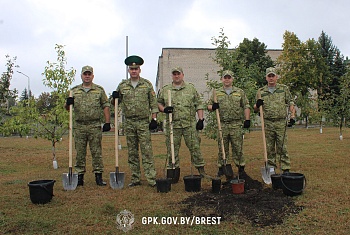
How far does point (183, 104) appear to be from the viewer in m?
6.01

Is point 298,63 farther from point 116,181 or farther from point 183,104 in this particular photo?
Answer: point 116,181

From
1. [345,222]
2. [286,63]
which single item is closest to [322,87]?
[286,63]

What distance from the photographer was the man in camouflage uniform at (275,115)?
600 centimetres

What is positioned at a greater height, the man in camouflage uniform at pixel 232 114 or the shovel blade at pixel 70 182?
the man in camouflage uniform at pixel 232 114

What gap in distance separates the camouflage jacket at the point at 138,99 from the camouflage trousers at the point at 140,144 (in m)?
0.15

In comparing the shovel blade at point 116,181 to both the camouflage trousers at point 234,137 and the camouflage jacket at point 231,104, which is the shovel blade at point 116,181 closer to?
the camouflage trousers at point 234,137

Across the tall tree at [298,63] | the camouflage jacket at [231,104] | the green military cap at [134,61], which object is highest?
the tall tree at [298,63]

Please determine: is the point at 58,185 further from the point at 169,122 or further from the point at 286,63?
the point at 286,63

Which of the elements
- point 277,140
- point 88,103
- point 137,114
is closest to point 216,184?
point 277,140

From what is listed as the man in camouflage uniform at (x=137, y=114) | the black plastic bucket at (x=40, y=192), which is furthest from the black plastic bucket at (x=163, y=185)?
the black plastic bucket at (x=40, y=192)

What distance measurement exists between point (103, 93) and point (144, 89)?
848mm

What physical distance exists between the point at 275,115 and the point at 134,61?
2818 millimetres

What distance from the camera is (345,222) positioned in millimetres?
3688

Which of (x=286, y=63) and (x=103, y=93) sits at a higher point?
(x=286, y=63)
